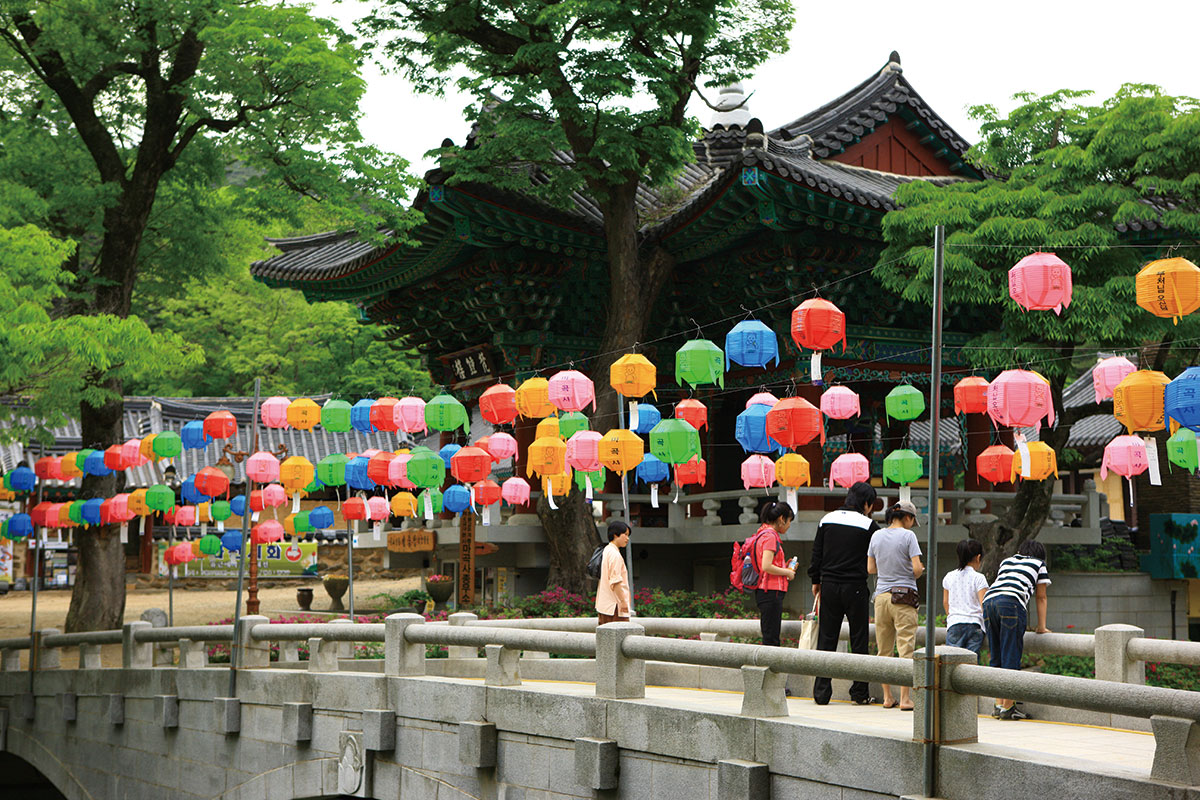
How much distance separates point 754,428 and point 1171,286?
5.99m

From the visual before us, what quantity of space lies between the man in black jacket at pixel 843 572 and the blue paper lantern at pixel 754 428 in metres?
5.06

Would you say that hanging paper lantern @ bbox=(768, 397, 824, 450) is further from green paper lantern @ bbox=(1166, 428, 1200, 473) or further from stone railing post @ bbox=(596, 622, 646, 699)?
stone railing post @ bbox=(596, 622, 646, 699)

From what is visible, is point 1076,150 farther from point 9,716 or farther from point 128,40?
point 9,716

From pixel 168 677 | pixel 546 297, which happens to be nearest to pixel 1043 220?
pixel 546 297

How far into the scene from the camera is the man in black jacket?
10.9 m

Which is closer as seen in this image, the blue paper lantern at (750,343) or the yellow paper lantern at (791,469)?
the blue paper lantern at (750,343)

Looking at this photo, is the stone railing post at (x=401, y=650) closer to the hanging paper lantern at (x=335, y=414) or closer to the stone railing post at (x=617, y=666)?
the stone railing post at (x=617, y=666)

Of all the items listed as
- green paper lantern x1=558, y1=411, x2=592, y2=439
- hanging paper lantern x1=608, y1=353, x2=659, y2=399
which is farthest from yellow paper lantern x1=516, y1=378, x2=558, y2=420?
hanging paper lantern x1=608, y1=353, x2=659, y2=399

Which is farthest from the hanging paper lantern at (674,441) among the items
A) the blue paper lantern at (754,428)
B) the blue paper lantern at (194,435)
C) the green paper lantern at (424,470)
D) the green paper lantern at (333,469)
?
the blue paper lantern at (194,435)

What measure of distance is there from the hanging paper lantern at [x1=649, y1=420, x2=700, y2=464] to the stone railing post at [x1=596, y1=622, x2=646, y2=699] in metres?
5.63

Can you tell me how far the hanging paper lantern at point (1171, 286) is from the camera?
11281 millimetres

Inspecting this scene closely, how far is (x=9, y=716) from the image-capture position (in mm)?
21234

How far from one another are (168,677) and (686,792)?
9.92m

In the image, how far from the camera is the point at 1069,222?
18.1 metres
